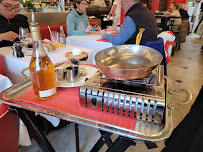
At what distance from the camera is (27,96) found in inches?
30.9

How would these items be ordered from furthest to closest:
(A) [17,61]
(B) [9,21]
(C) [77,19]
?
1. (C) [77,19]
2. (B) [9,21]
3. (A) [17,61]

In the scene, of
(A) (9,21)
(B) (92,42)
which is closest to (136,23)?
(B) (92,42)

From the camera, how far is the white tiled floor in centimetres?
151

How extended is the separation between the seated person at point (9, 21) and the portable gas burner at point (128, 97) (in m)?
1.52

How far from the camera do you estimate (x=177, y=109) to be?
2.12 meters

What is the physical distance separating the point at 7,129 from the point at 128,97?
579mm

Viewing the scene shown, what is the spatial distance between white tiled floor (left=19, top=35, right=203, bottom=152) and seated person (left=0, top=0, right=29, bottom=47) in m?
1.19

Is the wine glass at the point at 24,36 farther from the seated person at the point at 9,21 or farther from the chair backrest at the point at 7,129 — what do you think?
the chair backrest at the point at 7,129

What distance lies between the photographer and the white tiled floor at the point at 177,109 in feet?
4.96

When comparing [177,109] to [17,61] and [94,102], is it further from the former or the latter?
[17,61]

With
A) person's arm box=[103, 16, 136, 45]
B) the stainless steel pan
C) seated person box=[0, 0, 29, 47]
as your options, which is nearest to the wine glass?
seated person box=[0, 0, 29, 47]

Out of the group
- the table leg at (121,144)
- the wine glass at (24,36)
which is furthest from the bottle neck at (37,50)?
the wine glass at (24,36)

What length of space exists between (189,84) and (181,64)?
1.20 m

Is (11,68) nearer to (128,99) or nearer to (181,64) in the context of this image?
(128,99)
